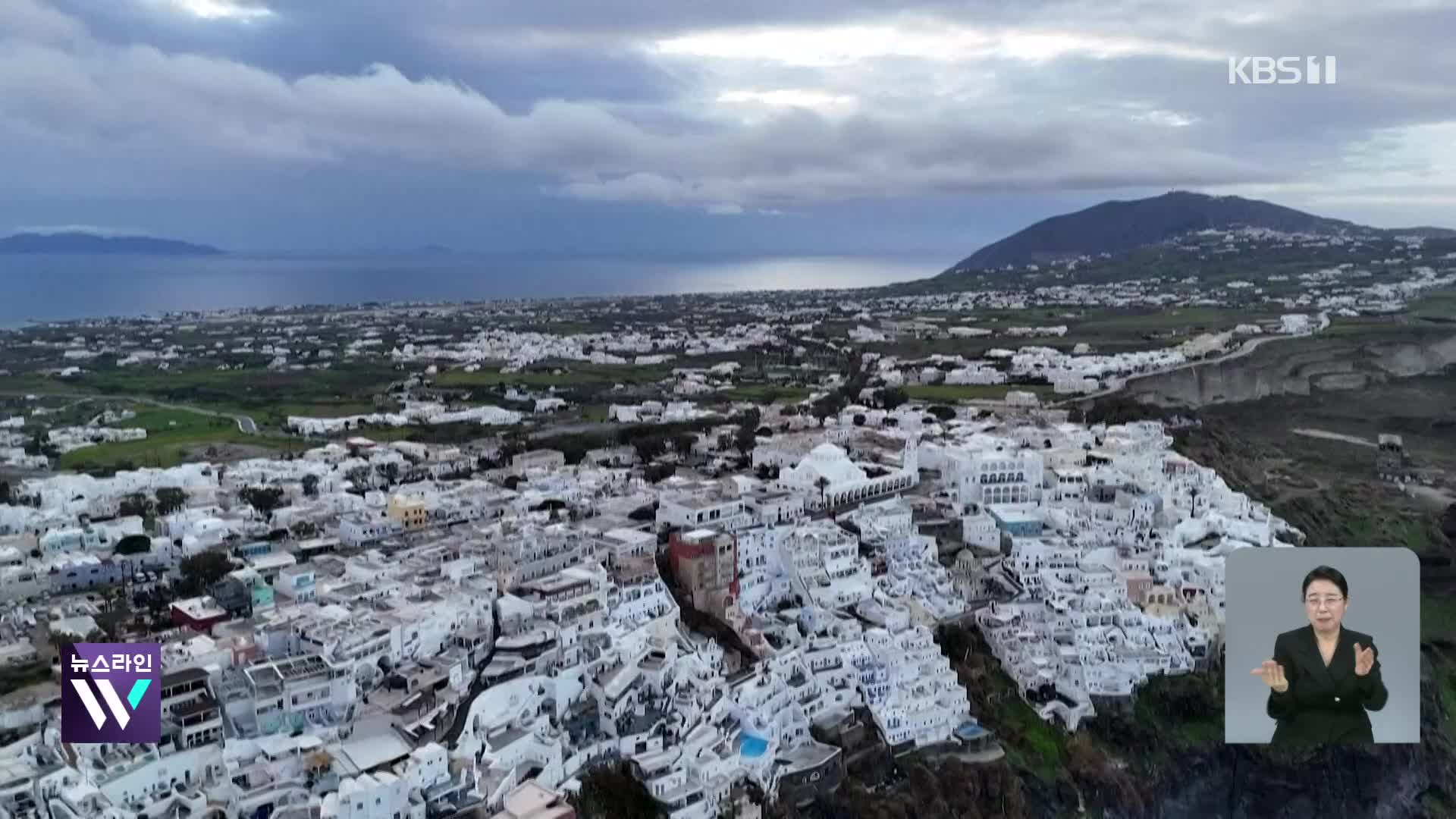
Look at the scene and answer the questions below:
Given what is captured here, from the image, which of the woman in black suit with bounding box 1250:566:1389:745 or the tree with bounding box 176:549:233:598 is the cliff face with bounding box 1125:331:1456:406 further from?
the woman in black suit with bounding box 1250:566:1389:745

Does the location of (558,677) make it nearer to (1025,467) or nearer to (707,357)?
(1025,467)

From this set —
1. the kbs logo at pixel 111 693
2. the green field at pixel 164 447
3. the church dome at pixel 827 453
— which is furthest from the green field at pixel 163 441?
the kbs logo at pixel 111 693

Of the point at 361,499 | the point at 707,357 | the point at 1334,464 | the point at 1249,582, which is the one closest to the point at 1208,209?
the point at 707,357

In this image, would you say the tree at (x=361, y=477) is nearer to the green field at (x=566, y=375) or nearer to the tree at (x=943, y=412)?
the tree at (x=943, y=412)

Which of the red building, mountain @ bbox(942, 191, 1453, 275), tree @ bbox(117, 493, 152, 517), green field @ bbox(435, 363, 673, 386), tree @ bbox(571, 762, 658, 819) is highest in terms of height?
mountain @ bbox(942, 191, 1453, 275)

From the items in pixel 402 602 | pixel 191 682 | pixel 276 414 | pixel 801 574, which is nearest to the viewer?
pixel 191 682

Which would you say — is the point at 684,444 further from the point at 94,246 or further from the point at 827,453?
the point at 94,246

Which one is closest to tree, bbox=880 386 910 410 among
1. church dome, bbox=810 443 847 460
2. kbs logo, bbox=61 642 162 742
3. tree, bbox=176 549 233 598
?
church dome, bbox=810 443 847 460
